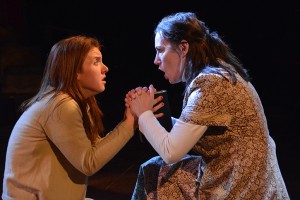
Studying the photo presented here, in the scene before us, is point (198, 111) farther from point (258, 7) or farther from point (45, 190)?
point (258, 7)

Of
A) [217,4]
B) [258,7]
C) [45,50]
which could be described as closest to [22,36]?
[45,50]

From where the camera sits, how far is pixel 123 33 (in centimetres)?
981

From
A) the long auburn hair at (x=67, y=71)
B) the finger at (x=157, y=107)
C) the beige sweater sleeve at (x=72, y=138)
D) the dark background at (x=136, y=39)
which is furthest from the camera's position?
the dark background at (x=136, y=39)

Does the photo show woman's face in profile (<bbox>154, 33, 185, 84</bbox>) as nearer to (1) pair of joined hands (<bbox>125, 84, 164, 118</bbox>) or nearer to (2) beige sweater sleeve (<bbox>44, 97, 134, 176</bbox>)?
(1) pair of joined hands (<bbox>125, 84, 164, 118</bbox>)

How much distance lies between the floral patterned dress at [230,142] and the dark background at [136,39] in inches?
191

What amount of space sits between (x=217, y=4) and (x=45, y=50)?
12.2 ft

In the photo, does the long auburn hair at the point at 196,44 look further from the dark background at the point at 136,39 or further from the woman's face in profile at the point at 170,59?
the dark background at the point at 136,39

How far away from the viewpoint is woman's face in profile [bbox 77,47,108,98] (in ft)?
6.66

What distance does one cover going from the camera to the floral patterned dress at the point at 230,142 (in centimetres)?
189

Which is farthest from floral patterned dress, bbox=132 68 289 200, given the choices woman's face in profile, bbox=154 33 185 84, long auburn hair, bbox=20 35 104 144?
long auburn hair, bbox=20 35 104 144

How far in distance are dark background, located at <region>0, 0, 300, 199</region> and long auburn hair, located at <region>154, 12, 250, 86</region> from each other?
190 inches

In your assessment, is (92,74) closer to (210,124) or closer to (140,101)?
(140,101)

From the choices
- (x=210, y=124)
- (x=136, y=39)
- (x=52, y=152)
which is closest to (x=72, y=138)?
(x=52, y=152)

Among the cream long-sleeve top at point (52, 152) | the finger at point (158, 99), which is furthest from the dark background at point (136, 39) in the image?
the cream long-sleeve top at point (52, 152)
